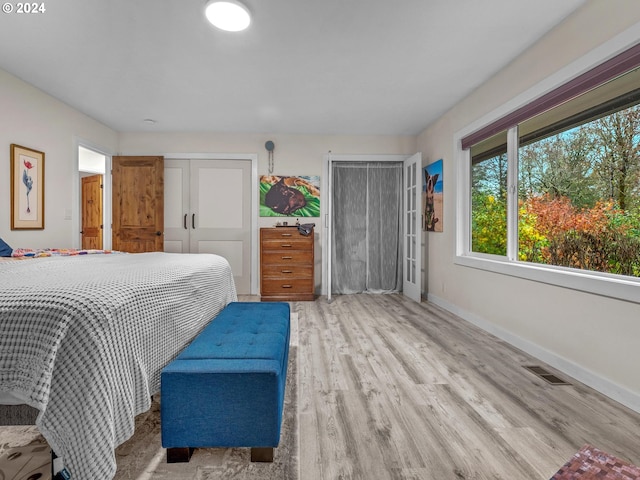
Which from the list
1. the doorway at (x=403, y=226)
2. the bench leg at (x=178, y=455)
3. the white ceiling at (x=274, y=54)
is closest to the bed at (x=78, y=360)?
the bench leg at (x=178, y=455)

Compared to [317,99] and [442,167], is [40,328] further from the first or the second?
[442,167]

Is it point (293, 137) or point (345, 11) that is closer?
point (345, 11)

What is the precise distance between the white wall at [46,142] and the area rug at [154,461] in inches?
92.9

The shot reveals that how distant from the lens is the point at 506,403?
1753 mm

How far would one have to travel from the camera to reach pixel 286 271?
Result: 4352 millimetres

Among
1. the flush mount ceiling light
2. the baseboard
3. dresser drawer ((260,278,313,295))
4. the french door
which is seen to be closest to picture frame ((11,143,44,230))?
the flush mount ceiling light

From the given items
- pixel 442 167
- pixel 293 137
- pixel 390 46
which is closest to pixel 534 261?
pixel 442 167

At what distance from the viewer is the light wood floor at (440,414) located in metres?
1.30

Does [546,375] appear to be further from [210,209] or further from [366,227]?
[210,209]

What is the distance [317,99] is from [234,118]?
1.23 metres

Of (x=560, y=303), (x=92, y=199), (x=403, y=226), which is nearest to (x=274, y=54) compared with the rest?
(x=560, y=303)

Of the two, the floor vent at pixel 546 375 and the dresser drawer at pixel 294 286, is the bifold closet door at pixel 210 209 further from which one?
the floor vent at pixel 546 375

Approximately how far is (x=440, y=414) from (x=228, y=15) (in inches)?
105

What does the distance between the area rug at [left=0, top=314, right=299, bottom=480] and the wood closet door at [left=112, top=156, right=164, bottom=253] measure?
3.29 m
